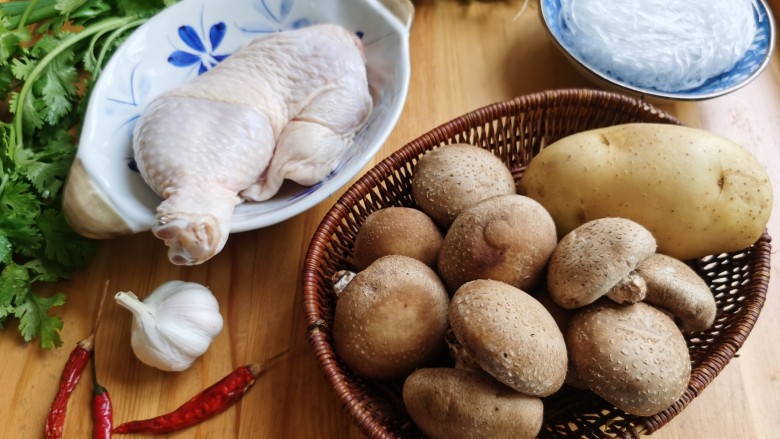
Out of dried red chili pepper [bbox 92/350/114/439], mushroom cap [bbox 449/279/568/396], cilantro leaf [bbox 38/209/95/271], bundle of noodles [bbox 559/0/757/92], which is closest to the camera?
mushroom cap [bbox 449/279/568/396]

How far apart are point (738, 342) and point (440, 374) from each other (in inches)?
15.4

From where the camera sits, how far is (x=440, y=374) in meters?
0.69

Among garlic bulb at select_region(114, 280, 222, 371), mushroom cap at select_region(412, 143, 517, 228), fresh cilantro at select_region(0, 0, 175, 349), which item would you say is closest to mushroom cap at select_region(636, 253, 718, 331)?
mushroom cap at select_region(412, 143, 517, 228)

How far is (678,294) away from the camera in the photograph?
28.7 inches

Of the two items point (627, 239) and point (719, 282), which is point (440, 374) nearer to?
point (627, 239)

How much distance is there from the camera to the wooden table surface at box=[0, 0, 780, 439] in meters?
0.85

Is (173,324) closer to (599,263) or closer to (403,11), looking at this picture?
(599,263)

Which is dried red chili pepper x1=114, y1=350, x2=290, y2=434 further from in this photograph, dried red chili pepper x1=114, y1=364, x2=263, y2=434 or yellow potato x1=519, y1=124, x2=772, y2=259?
yellow potato x1=519, y1=124, x2=772, y2=259

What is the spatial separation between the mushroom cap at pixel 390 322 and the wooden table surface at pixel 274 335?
0.52 feet

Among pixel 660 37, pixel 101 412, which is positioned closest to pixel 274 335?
pixel 101 412

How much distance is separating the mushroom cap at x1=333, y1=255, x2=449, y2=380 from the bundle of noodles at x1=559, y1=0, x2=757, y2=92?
67 centimetres

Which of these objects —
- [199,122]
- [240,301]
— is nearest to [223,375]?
[240,301]

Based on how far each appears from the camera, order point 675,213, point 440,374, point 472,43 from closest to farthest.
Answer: point 440,374, point 675,213, point 472,43

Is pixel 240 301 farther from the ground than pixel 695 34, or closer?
closer
